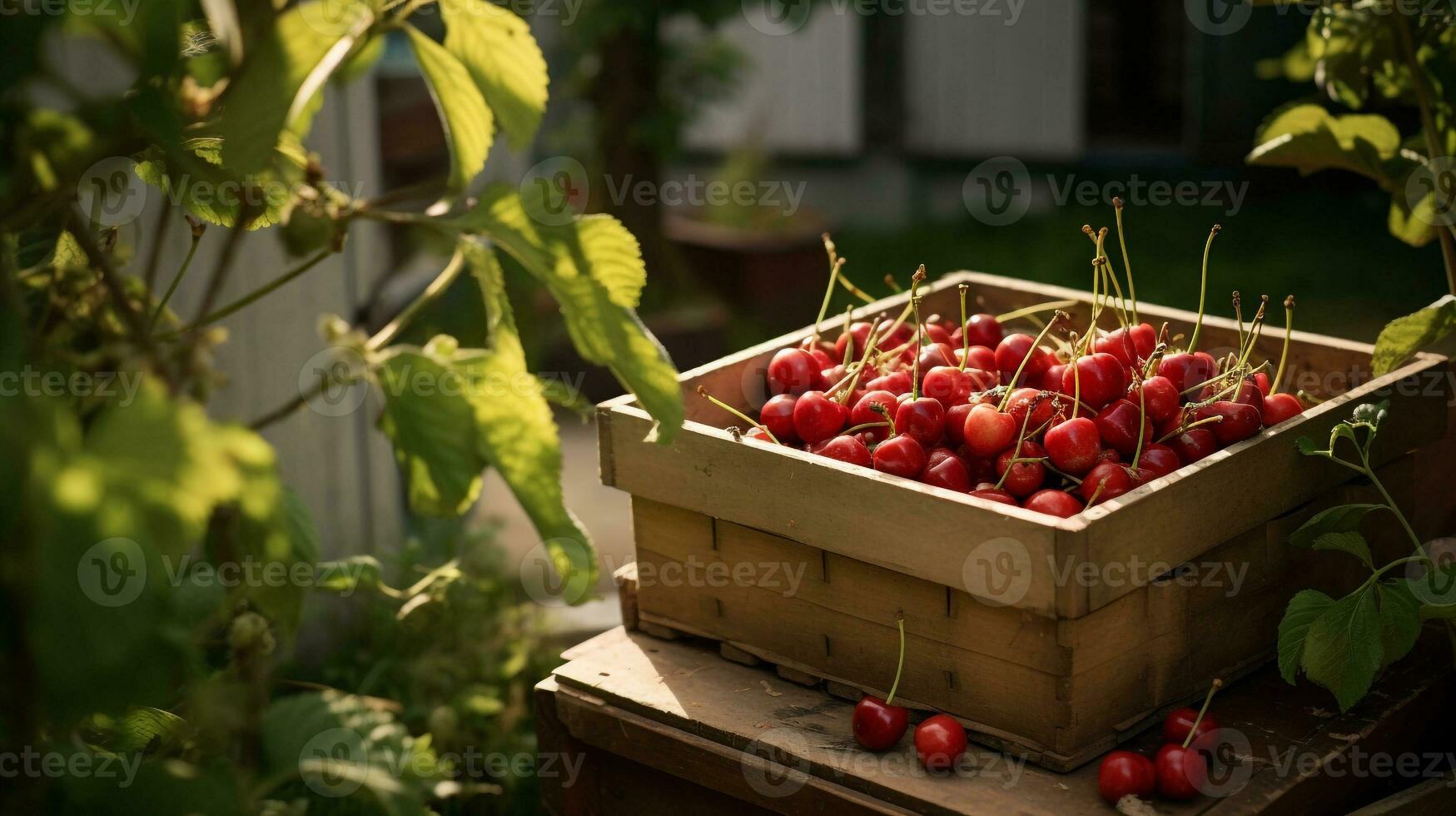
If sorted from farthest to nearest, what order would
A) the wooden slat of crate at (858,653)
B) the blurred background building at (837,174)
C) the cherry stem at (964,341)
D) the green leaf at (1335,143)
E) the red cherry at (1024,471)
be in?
1. the blurred background building at (837,174)
2. the green leaf at (1335,143)
3. the cherry stem at (964,341)
4. the red cherry at (1024,471)
5. the wooden slat of crate at (858,653)

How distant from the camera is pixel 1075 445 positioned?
4.91ft

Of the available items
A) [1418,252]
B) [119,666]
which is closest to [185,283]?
[119,666]

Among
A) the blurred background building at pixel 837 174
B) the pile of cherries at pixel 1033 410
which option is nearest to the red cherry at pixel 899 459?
the pile of cherries at pixel 1033 410

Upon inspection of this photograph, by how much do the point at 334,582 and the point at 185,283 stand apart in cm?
147

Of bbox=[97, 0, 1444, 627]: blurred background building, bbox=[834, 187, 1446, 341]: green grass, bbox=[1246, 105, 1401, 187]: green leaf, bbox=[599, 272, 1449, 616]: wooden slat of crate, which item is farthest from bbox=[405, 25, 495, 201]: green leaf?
bbox=[834, 187, 1446, 341]: green grass

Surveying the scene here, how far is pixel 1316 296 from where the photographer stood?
5.35m

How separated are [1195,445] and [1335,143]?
0.63m

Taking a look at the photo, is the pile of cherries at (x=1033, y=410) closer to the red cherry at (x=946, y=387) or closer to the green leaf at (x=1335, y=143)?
the red cherry at (x=946, y=387)

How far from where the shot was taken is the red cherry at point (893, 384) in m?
1.73

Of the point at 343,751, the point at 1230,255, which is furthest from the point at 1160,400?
the point at 1230,255

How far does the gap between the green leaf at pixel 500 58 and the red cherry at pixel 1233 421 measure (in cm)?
89

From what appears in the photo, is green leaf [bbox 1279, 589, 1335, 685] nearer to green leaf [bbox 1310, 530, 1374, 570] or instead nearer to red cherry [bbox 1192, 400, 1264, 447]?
green leaf [bbox 1310, 530, 1374, 570]

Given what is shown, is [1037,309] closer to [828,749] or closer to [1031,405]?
[1031,405]

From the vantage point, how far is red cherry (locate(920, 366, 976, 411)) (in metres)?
1.68
